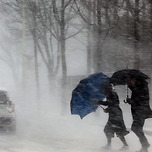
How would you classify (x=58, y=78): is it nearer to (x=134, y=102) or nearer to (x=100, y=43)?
(x=100, y=43)

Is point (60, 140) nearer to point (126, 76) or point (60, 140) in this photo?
point (60, 140)

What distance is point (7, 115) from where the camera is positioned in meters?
9.10

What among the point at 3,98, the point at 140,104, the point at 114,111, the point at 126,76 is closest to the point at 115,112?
the point at 114,111

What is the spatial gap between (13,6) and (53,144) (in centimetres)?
1054

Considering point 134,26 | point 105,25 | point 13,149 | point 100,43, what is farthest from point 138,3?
point 13,149

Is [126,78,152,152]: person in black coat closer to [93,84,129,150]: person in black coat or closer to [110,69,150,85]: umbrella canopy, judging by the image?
[110,69,150,85]: umbrella canopy

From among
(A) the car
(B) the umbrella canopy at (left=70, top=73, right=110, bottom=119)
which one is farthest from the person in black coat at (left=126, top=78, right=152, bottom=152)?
(A) the car

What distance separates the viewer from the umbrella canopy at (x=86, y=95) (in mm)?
7527

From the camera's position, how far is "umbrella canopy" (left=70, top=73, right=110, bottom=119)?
24.7ft

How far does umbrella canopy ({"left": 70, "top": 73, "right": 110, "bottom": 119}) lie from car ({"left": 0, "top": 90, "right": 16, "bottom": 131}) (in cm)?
232

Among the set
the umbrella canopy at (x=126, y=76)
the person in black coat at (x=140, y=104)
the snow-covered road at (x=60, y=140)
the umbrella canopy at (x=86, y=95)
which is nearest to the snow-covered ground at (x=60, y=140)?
the snow-covered road at (x=60, y=140)

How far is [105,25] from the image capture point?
13.5 m

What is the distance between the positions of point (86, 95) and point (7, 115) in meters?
2.65

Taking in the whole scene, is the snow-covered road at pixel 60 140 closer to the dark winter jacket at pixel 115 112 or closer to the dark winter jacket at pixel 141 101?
the dark winter jacket at pixel 115 112
